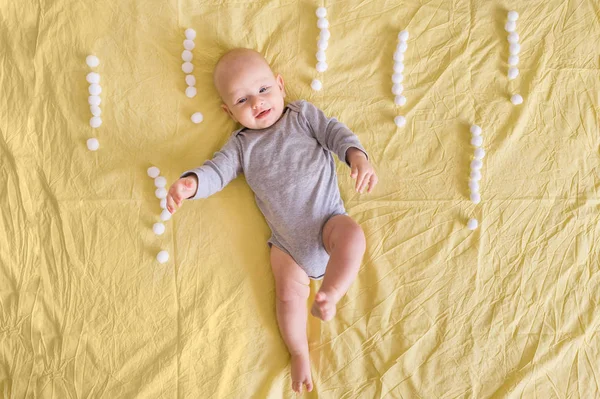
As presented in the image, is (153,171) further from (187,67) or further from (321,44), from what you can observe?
(321,44)

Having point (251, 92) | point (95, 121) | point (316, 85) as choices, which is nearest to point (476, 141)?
point (316, 85)

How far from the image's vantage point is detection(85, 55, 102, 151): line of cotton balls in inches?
50.7

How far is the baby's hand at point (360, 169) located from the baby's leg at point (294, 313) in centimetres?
25

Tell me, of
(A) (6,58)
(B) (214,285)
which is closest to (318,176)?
(B) (214,285)

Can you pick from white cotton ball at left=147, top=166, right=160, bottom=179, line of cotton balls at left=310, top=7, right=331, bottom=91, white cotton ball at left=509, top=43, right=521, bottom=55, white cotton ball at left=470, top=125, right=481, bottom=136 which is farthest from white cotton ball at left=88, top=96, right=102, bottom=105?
white cotton ball at left=509, top=43, right=521, bottom=55

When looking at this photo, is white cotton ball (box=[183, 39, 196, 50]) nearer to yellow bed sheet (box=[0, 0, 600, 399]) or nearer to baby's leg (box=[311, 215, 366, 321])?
yellow bed sheet (box=[0, 0, 600, 399])

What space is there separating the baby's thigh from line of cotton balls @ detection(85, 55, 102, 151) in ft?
1.67

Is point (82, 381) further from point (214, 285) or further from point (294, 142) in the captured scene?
point (294, 142)

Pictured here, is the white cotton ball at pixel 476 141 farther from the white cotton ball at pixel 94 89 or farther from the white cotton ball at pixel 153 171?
the white cotton ball at pixel 94 89

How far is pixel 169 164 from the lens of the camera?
130 cm

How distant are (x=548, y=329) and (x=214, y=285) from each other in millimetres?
785

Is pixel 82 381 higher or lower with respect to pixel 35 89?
lower

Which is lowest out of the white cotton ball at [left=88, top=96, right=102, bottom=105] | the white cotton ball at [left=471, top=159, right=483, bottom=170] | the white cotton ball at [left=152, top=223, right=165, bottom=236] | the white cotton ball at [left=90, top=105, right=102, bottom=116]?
the white cotton ball at [left=152, top=223, right=165, bottom=236]

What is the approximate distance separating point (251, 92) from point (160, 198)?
0.33m
